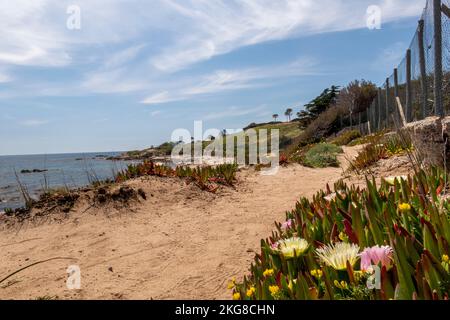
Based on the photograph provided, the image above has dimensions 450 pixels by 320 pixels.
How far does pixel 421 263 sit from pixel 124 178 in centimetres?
710

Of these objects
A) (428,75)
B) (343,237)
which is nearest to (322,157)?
(428,75)

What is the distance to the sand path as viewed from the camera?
356cm

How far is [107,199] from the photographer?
6.49 metres

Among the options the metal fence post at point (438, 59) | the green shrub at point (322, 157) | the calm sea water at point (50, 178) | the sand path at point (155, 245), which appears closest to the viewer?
the sand path at point (155, 245)

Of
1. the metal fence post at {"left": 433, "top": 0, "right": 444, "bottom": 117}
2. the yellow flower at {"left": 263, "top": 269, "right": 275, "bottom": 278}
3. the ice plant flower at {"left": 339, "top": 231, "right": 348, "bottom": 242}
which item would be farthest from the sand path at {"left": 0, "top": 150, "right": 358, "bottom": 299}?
the metal fence post at {"left": 433, "top": 0, "right": 444, "bottom": 117}

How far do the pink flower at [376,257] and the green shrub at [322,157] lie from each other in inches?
390

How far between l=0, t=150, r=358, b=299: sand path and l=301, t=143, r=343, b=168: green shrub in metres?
3.88

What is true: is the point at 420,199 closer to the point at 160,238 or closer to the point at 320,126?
the point at 160,238

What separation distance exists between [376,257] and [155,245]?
358 centimetres

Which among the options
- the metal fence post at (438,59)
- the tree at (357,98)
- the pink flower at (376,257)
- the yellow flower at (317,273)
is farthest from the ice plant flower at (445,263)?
the tree at (357,98)

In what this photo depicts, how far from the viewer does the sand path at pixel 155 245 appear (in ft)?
11.7

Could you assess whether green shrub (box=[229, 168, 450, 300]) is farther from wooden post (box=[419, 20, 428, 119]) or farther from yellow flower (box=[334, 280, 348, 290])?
wooden post (box=[419, 20, 428, 119])

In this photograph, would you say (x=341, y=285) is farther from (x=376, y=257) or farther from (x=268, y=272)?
(x=268, y=272)

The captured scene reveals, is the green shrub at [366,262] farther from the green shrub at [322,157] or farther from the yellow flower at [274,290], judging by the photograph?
the green shrub at [322,157]
